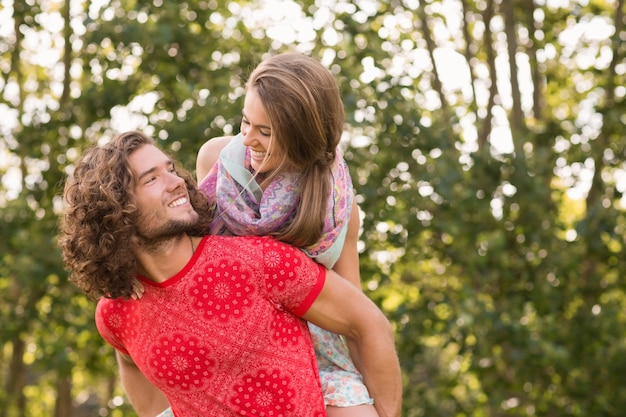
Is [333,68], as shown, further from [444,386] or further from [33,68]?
[33,68]

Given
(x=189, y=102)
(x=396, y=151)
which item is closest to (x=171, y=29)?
(x=189, y=102)

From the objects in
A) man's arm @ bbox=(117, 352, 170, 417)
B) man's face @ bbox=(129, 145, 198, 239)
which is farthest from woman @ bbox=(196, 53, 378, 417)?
man's arm @ bbox=(117, 352, 170, 417)

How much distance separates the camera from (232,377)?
2.72m

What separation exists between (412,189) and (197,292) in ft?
9.93

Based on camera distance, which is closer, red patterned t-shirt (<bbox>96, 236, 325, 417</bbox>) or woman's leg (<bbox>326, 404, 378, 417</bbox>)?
red patterned t-shirt (<bbox>96, 236, 325, 417</bbox>)

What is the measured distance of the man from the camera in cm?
262

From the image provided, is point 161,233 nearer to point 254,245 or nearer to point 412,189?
point 254,245

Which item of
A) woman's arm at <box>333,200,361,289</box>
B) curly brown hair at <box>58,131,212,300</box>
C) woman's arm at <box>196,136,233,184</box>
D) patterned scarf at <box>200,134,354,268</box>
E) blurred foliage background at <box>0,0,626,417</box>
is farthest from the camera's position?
blurred foliage background at <box>0,0,626,417</box>

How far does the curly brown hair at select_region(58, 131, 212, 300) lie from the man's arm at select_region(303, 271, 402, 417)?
1.36 feet

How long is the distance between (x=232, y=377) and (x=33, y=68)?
5.39 metres

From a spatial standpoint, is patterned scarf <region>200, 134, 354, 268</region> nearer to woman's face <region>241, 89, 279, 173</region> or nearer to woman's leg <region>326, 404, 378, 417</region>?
woman's face <region>241, 89, 279, 173</region>

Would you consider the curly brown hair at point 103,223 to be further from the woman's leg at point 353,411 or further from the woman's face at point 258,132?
the woman's leg at point 353,411

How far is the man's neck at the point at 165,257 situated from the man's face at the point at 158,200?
0.08 feet

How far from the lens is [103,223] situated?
2.59 m
